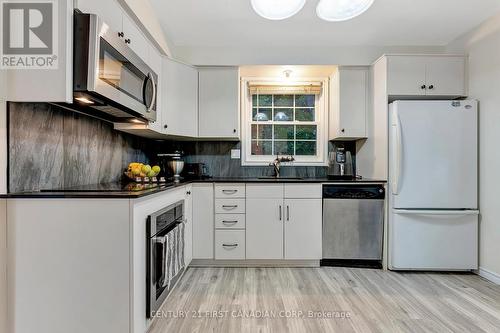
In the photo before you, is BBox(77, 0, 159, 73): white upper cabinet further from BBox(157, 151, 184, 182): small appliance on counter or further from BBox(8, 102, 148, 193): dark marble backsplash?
BBox(157, 151, 184, 182): small appliance on counter

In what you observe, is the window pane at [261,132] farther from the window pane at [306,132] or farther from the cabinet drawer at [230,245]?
the cabinet drawer at [230,245]

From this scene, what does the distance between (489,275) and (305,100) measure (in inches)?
101

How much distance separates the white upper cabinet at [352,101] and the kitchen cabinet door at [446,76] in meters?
0.60

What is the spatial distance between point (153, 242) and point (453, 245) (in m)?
2.74

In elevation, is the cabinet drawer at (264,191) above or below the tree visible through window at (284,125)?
below

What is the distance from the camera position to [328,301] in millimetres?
2164

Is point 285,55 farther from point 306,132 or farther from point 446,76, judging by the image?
point 446,76

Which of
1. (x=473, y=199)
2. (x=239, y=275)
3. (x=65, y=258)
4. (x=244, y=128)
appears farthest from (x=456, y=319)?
(x=244, y=128)

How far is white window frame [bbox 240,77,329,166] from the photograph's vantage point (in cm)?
354

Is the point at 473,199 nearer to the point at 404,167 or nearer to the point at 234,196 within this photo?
the point at 404,167

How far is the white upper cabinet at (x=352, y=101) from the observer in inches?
125

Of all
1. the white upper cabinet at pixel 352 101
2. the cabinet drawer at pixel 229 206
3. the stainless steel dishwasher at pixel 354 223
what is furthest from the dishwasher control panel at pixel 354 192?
the cabinet drawer at pixel 229 206

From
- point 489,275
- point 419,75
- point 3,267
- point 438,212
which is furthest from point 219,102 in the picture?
point 489,275

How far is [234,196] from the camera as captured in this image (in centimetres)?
290
